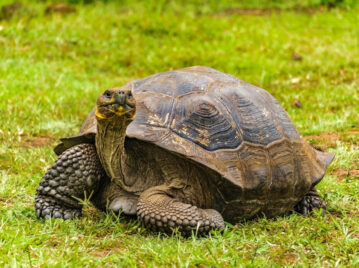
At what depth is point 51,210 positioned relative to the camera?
338cm

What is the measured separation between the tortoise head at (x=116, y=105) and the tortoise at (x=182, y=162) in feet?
0.04

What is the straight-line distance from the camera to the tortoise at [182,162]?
3.16 m

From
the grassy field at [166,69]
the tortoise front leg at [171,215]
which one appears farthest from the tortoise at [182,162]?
the grassy field at [166,69]

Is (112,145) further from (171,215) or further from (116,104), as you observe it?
(171,215)

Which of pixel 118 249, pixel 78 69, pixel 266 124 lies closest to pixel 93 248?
pixel 118 249

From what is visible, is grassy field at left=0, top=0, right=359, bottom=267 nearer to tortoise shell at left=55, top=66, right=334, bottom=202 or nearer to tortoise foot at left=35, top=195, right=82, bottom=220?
tortoise foot at left=35, top=195, right=82, bottom=220

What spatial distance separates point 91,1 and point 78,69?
363cm

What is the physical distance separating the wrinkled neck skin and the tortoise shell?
0.39 feet

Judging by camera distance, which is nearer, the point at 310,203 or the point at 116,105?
the point at 116,105

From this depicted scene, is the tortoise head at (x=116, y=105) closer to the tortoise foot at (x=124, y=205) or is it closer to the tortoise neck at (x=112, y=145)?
the tortoise neck at (x=112, y=145)

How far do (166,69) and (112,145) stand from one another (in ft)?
17.9

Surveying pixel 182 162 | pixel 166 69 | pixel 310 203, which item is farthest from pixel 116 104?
pixel 166 69

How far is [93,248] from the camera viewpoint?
2.84 m

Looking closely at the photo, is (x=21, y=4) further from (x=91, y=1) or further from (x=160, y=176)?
(x=160, y=176)
